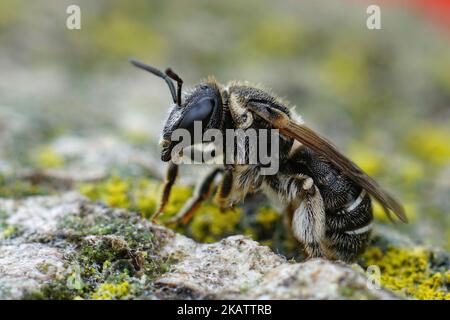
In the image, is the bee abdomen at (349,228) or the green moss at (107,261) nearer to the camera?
the green moss at (107,261)

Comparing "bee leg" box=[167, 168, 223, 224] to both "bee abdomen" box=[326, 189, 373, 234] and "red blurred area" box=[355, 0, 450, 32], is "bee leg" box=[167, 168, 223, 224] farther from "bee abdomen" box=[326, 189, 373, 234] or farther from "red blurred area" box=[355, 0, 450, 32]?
"red blurred area" box=[355, 0, 450, 32]

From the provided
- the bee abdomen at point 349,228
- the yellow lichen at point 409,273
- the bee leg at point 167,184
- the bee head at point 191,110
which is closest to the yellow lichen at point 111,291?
the bee leg at point 167,184

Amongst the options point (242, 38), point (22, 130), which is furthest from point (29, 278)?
point (242, 38)

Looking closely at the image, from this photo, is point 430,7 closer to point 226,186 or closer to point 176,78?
point 226,186

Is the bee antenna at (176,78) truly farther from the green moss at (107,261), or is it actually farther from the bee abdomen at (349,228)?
the bee abdomen at (349,228)

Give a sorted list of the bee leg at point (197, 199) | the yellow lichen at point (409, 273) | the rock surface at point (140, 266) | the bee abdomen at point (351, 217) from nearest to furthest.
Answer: the rock surface at point (140, 266) < the yellow lichen at point (409, 273) < the bee abdomen at point (351, 217) < the bee leg at point (197, 199)

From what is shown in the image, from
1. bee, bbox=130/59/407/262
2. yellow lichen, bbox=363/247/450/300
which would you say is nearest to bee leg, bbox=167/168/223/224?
bee, bbox=130/59/407/262
